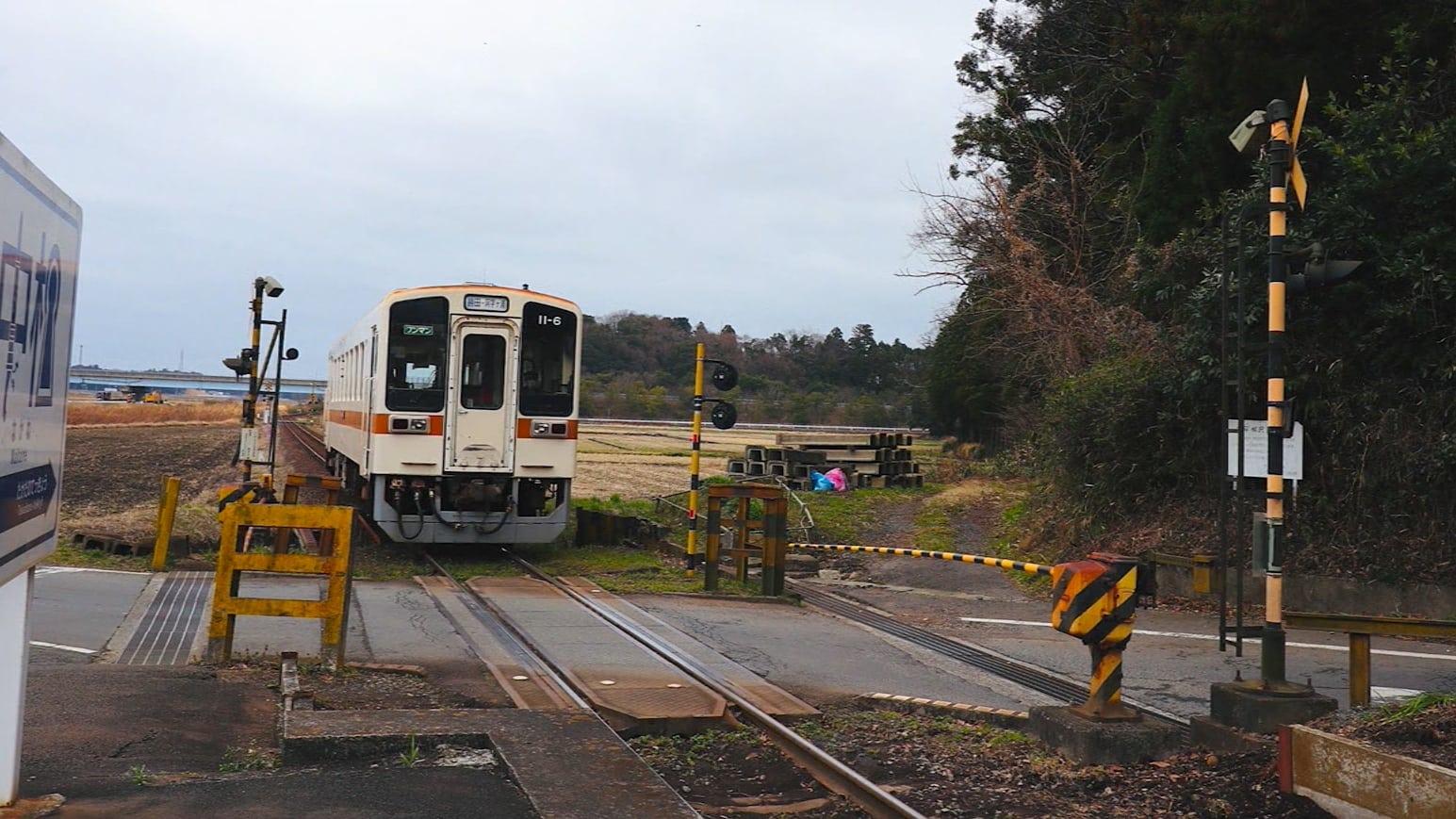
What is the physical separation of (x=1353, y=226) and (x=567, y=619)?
8639 millimetres

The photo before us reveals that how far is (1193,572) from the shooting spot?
13.3 meters

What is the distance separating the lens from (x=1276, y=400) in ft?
25.0

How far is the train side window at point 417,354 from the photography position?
1563 centimetres

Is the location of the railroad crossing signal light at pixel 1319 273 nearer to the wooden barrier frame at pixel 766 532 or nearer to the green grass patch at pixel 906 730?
the green grass patch at pixel 906 730

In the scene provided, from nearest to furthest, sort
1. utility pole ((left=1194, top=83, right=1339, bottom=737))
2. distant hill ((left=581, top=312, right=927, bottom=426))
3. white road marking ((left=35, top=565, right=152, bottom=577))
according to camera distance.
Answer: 1. utility pole ((left=1194, top=83, right=1339, bottom=737))
2. white road marking ((left=35, top=565, right=152, bottom=577))
3. distant hill ((left=581, top=312, right=927, bottom=426))

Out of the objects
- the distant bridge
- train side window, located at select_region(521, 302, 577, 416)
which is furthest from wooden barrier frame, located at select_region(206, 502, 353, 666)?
the distant bridge

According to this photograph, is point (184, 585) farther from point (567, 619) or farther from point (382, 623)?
point (567, 619)

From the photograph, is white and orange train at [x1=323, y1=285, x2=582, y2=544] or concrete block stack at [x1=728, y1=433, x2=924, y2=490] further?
concrete block stack at [x1=728, y1=433, x2=924, y2=490]

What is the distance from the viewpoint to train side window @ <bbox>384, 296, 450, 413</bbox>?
15633 mm

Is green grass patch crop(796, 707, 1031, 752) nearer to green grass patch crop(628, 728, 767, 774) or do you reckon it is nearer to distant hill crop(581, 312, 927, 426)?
green grass patch crop(628, 728, 767, 774)

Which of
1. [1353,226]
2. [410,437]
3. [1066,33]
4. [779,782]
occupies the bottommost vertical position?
[779,782]

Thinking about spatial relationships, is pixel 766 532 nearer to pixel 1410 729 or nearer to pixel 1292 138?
pixel 1292 138

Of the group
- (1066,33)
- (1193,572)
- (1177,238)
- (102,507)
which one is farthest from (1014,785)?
(1066,33)

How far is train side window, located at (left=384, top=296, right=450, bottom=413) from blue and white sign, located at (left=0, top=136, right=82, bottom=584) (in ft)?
34.0
